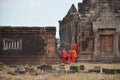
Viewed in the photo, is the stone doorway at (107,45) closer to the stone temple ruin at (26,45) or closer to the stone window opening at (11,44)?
the stone temple ruin at (26,45)

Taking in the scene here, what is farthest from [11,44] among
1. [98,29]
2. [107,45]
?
[107,45]

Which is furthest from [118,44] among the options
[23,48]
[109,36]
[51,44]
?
[23,48]

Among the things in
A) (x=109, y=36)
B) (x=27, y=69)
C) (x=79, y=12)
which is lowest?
(x=27, y=69)

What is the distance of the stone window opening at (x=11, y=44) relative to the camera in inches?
878

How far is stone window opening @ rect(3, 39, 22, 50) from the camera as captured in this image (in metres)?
22.3

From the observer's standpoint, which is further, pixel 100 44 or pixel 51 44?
pixel 100 44

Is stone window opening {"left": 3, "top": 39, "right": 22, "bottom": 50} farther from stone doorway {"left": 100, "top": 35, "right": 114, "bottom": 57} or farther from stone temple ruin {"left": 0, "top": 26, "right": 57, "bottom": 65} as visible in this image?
stone doorway {"left": 100, "top": 35, "right": 114, "bottom": 57}

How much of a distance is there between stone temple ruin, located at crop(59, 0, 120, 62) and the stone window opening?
4.40m

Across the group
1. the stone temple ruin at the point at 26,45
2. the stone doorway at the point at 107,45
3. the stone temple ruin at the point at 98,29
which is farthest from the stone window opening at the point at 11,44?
the stone doorway at the point at 107,45

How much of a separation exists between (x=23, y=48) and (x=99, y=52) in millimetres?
5500

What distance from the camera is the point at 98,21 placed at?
2455cm

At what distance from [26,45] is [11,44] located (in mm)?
965

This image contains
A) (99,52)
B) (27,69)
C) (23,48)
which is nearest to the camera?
(27,69)

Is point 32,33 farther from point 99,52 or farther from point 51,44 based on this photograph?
point 99,52
